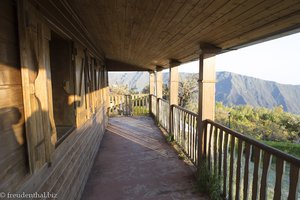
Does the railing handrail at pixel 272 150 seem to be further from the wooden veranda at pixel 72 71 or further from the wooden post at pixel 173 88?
the wooden post at pixel 173 88

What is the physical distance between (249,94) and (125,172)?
55.2 m

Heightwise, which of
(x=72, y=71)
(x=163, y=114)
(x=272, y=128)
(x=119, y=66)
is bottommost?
(x=272, y=128)

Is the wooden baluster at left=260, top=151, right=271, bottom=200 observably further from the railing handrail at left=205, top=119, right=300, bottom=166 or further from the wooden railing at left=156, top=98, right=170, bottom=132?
the wooden railing at left=156, top=98, right=170, bottom=132

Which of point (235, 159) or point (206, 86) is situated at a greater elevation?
point (206, 86)

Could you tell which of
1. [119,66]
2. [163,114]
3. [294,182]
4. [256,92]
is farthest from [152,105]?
[256,92]

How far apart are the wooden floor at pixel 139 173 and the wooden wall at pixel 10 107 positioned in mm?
1925

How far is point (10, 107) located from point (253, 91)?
A: 60.6 m

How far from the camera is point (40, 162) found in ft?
4.56

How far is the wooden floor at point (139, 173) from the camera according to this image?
2.88 meters

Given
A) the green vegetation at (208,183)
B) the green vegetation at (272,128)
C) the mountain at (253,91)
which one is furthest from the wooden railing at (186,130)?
the mountain at (253,91)

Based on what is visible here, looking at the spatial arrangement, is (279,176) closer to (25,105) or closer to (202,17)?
(202,17)

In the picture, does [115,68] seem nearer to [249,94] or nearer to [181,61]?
[181,61]

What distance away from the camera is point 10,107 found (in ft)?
3.56

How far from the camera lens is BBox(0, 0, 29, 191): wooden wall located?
101 cm
